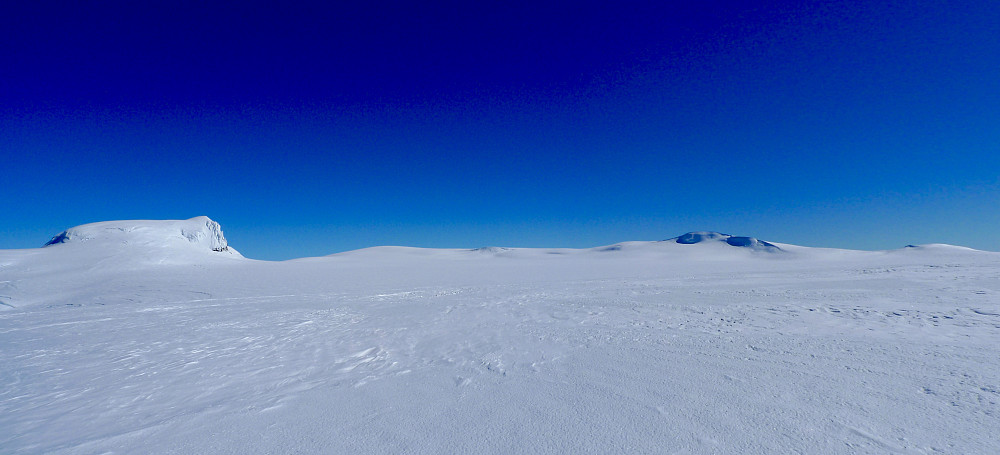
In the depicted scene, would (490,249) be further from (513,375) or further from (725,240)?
(513,375)

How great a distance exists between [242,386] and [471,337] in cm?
316

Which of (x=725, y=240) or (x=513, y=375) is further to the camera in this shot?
(x=725, y=240)

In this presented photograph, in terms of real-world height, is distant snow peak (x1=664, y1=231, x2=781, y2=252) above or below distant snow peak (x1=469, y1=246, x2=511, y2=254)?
above

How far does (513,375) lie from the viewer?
4574 mm

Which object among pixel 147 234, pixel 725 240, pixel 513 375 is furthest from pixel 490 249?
pixel 513 375

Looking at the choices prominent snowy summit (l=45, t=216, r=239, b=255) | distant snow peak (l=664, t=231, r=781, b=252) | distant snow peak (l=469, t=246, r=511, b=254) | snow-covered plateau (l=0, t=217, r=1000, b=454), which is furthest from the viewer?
distant snow peak (l=469, t=246, r=511, b=254)

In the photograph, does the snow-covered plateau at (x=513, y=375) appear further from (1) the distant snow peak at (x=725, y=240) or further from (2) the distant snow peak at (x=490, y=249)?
(2) the distant snow peak at (x=490, y=249)

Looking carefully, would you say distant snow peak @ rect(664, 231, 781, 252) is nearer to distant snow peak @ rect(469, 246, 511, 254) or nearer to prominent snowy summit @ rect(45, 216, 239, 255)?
distant snow peak @ rect(469, 246, 511, 254)

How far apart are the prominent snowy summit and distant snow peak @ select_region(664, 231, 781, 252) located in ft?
145

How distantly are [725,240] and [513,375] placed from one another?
45.9 metres

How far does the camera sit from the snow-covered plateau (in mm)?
3070

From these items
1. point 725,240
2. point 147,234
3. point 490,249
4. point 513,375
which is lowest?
point 513,375

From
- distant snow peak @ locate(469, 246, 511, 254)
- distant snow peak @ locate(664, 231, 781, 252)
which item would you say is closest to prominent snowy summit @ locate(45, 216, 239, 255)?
distant snow peak @ locate(469, 246, 511, 254)

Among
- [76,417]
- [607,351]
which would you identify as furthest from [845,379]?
[76,417]
